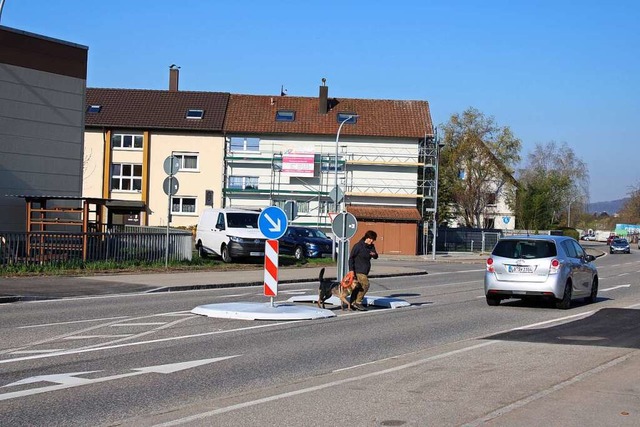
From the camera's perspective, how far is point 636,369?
10203mm

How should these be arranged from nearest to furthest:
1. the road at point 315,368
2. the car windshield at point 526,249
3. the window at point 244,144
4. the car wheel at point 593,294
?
1. the road at point 315,368
2. the car windshield at point 526,249
3. the car wheel at point 593,294
4. the window at point 244,144

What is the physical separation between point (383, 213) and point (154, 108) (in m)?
18.1

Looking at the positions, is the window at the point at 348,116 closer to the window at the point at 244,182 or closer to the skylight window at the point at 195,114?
the window at the point at 244,182

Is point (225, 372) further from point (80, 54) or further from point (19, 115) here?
point (80, 54)

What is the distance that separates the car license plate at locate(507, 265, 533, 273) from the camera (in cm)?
1888

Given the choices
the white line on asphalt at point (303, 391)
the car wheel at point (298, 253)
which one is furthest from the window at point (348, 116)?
the white line on asphalt at point (303, 391)

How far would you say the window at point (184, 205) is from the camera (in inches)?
2434

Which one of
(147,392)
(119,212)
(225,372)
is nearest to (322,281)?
(225,372)

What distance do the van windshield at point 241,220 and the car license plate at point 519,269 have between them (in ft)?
46.5

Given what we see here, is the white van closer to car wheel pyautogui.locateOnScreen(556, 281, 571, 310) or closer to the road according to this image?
the road

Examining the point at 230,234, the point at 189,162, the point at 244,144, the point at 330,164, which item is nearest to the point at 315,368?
the point at 230,234

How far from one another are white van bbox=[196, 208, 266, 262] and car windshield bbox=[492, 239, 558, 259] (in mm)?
12784

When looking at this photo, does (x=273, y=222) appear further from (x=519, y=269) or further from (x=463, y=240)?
(x=463, y=240)

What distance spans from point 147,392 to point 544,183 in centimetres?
7519
